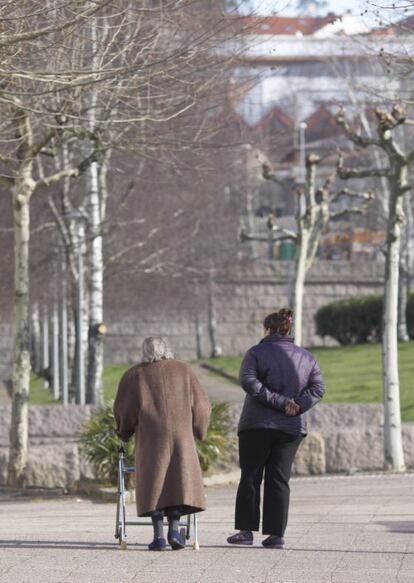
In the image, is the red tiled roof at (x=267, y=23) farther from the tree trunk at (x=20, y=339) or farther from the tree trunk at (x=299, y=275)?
the tree trunk at (x=299, y=275)

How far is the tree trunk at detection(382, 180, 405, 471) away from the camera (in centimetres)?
1802

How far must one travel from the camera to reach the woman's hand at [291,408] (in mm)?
10211

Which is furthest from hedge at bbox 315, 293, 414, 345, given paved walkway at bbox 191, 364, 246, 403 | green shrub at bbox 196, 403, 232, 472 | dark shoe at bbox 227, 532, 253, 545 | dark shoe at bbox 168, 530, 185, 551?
dark shoe at bbox 168, 530, 185, 551

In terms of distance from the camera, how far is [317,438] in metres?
18.2

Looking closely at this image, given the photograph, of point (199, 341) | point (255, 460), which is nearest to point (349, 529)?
point (255, 460)

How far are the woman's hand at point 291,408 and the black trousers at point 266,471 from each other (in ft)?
0.56

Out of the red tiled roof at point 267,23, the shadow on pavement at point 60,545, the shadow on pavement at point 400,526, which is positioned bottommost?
the shadow on pavement at point 400,526

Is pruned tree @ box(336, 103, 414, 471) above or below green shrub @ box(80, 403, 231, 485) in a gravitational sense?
above

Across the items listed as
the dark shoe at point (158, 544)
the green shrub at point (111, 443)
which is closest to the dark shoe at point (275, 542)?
the dark shoe at point (158, 544)

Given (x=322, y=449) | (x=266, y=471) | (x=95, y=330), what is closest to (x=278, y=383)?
(x=266, y=471)

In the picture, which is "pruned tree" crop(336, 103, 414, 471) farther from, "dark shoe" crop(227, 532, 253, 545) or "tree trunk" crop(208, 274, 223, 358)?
"tree trunk" crop(208, 274, 223, 358)

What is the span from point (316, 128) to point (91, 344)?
55.3m

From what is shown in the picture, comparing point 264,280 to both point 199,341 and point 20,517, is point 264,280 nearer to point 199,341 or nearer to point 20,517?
point 199,341

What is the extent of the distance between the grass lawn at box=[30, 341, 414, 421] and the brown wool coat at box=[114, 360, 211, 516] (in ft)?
41.7
